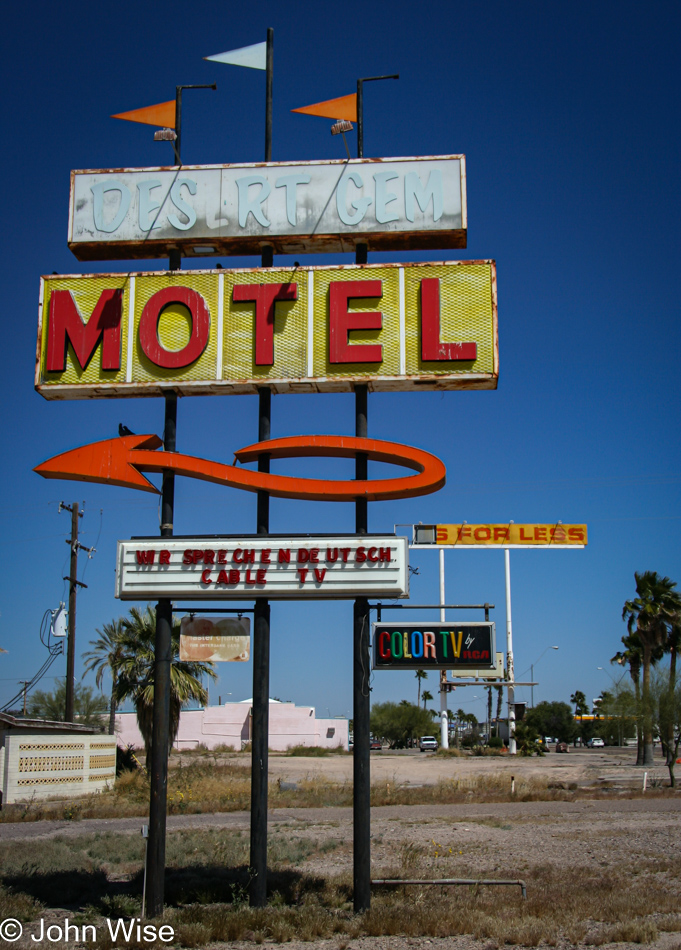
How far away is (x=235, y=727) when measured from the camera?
233ft

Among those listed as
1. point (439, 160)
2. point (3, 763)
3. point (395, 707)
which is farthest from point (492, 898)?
point (395, 707)

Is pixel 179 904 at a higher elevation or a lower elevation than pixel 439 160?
lower

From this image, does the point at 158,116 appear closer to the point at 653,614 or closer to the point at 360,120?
the point at 360,120

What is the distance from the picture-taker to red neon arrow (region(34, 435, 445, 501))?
11.1 metres

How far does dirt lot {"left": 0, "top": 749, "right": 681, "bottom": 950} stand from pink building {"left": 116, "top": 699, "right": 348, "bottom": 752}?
47.9 meters

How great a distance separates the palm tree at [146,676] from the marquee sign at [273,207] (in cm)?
1704

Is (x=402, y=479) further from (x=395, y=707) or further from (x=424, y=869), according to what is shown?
(x=395, y=707)

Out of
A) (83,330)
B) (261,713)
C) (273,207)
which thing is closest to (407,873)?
(261,713)

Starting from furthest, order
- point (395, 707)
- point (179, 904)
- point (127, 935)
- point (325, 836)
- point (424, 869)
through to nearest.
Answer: point (395, 707) → point (325, 836) → point (424, 869) → point (179, 904) → point (127, 935)

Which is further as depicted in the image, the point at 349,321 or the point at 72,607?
the point at 72,607

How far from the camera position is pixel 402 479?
11180 mm

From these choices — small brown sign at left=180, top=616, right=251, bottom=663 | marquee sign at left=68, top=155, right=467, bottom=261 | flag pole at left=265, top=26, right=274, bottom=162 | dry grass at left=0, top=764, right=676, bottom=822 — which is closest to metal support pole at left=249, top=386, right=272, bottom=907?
small brown sign at left=180, top=616, right=251, bottom=663

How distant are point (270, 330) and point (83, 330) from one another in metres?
2.64

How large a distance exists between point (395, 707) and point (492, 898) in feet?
263
